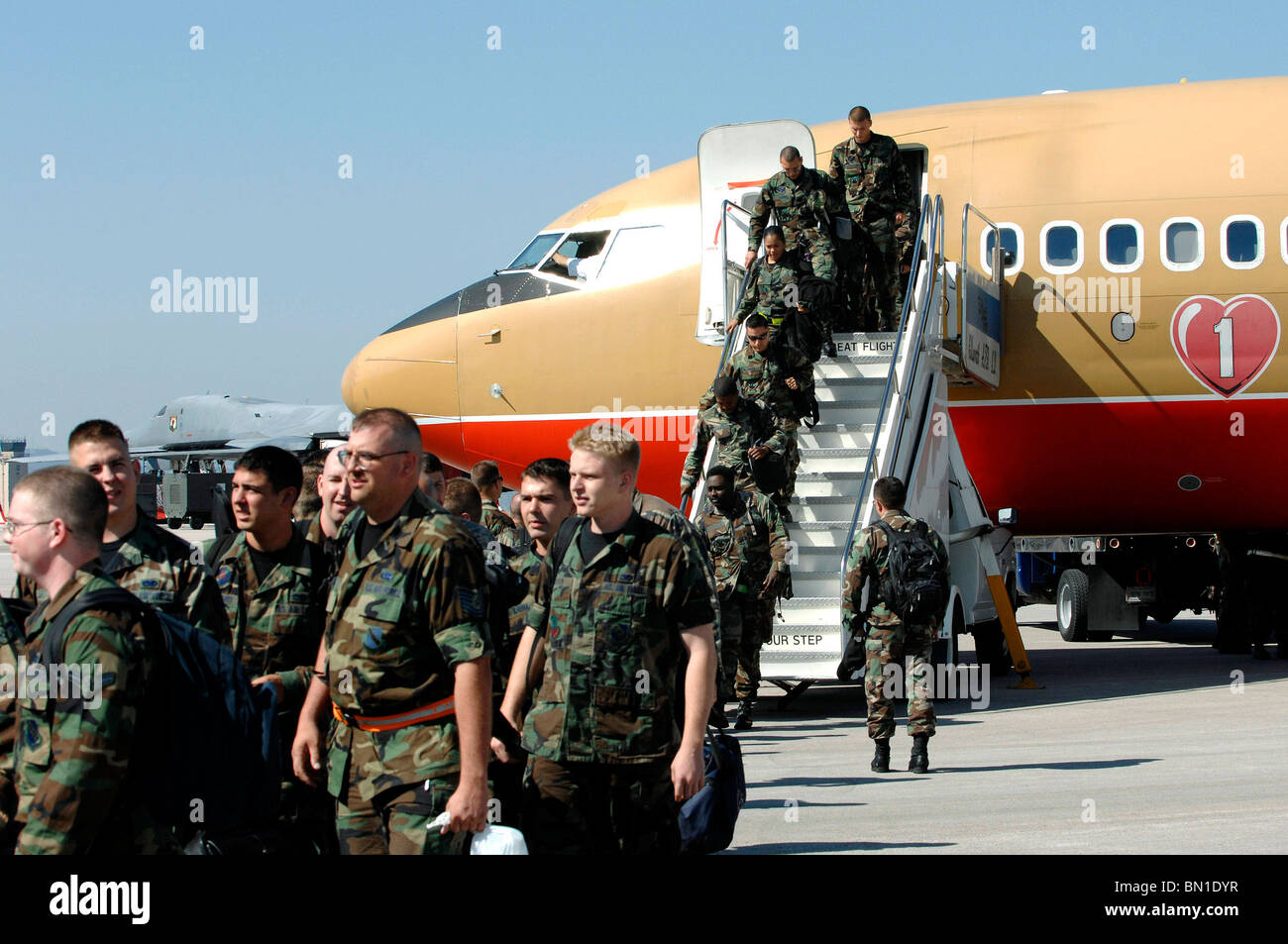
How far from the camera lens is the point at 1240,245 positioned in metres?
12.8

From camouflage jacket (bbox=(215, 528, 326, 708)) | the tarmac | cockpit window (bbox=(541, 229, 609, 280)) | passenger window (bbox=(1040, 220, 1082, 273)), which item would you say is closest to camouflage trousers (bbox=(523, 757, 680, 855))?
camouflage jacket (bbox=(215, 528, 326, 708))

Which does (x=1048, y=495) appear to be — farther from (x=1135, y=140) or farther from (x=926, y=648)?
(x=926, y=648)

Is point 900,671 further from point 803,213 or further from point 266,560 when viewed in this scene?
point 803,213

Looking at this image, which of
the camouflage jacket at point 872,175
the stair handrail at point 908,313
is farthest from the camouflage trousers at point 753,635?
the camouflage jacket at point 872,175

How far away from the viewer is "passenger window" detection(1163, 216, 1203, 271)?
12.8m

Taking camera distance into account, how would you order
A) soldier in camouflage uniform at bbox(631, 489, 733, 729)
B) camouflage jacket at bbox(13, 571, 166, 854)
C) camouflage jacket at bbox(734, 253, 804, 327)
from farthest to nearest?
camouflage jacket at bbox(734, 253, 804, 327) < soldier in camouflage uniform at bbox(631, 489, 733, 729) < camouflage jacket at bbox(13, 571, 166, 854)

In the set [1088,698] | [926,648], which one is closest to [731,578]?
[926,648]

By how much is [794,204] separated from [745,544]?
3.63 meters

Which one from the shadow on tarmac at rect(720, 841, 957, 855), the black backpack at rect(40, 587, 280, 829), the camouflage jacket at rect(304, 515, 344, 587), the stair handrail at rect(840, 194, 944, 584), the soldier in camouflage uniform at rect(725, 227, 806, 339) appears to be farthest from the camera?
the soldier in camouflage uniform at rect(725, 227, 806, 339)

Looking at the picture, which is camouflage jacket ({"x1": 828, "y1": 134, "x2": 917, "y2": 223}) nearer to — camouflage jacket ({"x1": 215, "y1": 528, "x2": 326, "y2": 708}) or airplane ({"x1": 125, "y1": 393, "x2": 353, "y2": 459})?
camouflage jacket ({"x1": 215, "y1": 528, "x2": 326, "y2": 708})

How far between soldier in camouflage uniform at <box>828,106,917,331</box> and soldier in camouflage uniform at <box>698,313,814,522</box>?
1960mm

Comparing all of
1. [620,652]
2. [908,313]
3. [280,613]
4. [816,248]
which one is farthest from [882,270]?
[620,652]

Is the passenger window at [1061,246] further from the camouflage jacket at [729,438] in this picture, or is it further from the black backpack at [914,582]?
the black backpack at [914,582]
